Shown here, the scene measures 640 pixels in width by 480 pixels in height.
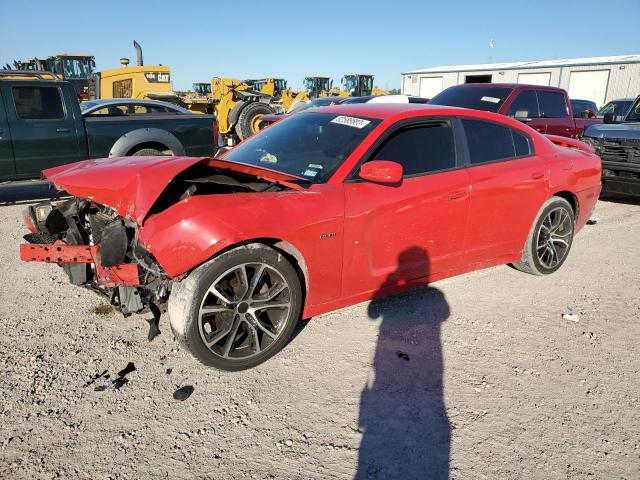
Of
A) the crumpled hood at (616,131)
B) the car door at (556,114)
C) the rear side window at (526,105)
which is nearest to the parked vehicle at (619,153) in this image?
the crumpled hood at (616,131)

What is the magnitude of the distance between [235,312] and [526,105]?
7.47 m

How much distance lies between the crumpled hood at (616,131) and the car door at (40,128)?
8425mm

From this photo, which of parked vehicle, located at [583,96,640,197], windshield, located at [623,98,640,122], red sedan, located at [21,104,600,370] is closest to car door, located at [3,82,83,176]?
red sedan, located at [21,104,600,370]

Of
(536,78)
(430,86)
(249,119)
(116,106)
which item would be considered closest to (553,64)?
(536,78)

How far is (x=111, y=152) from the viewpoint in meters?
7.26

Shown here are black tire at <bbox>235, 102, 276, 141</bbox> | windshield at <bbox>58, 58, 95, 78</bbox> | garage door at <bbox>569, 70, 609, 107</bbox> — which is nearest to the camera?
black tire at <bbox>235, 102, 276, 141</bbox>

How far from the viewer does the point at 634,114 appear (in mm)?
8484

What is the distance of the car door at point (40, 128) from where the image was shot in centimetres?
690

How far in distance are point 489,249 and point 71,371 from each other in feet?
11.0

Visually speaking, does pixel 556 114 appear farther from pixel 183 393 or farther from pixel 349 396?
pixel 183 393

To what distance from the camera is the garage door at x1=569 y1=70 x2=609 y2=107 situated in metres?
28.9

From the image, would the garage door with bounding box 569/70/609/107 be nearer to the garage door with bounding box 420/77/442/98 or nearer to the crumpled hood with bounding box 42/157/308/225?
the garage door with bounding box 420/77/442/98

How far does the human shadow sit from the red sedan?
30cm

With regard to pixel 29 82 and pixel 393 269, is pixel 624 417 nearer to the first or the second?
pixel 393 269
